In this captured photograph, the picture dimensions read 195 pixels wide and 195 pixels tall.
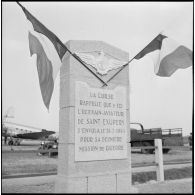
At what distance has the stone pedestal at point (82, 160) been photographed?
19.6 feet

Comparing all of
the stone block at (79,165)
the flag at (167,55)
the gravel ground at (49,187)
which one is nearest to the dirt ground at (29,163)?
the gravel ground at (49,187)

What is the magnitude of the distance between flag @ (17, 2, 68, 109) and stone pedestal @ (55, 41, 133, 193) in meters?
0.22

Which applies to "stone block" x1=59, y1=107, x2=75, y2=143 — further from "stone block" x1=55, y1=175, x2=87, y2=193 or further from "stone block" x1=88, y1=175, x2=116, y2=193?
"stone block" x1=88, y1=175, x2=116, y2=193

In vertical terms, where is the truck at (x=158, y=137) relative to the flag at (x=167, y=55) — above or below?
below

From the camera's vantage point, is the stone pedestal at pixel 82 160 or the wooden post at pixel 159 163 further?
the wooden post at pixel 159 163

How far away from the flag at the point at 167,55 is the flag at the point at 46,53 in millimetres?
2320

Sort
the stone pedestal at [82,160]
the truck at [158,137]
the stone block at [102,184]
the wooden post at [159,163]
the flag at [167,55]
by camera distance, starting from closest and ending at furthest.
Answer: the stone pedestal at [82,160] < the stone block at [102,184] < the flag at [167,55] < the wooden post at [159,163] < the truck at [158,137]

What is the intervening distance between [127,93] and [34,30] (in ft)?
7.92

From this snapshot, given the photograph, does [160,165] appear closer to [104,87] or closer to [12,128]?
[104,87]

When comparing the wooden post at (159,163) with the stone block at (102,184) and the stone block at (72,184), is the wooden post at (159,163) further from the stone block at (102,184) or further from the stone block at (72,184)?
the stone block at (72,184)

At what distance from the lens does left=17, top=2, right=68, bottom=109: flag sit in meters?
6.17

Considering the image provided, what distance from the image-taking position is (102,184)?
20.5 feet

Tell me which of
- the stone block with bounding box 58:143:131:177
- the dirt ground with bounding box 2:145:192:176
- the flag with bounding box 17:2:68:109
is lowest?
the dirt ground with bounding box 2:145:192:176

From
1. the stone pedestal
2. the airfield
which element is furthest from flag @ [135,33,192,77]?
the airfield
